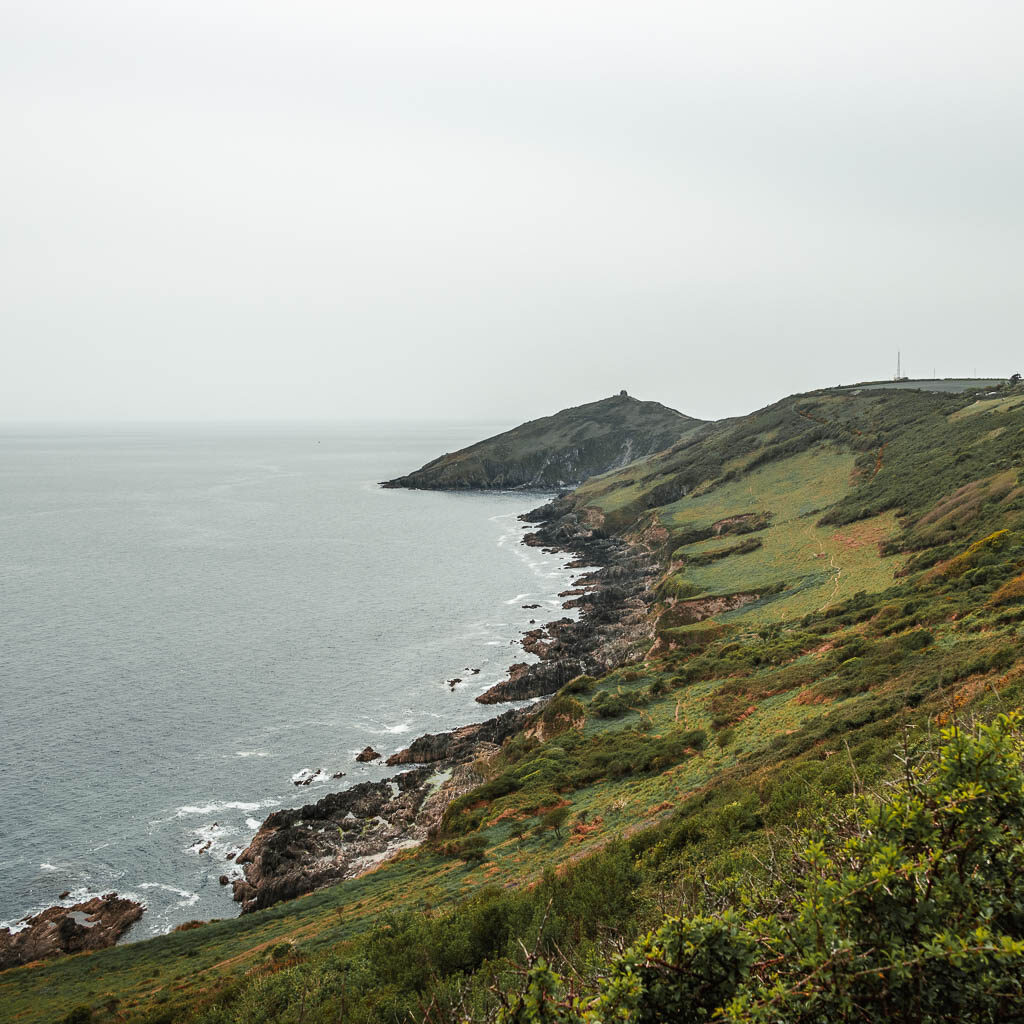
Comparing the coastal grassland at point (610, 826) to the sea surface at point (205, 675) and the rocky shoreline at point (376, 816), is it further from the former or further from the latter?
the sea surface at point (205, 675)

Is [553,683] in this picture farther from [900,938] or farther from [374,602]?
[900,938]

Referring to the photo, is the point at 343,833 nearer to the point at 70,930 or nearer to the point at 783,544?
the point at 70,930

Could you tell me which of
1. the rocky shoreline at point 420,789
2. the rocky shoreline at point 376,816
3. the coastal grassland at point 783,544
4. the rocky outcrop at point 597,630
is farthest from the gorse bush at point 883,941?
the rocky outcrop at point 597,630

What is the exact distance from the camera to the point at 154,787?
40.4m

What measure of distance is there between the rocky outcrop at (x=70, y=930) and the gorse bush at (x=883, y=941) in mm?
32125

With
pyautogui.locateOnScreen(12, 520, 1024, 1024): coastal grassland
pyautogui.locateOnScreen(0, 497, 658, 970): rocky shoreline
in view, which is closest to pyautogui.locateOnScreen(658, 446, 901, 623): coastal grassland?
pyautogui.locateOnScreen(12, 520, 1024, 1024): coastal grassland

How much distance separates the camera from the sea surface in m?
35.8

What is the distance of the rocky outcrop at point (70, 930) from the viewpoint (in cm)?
2869

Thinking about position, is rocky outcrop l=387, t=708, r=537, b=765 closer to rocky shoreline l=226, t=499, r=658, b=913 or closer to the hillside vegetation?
rocky shoreline l=226, t=499, r=658, b=913

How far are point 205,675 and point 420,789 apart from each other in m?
26.7

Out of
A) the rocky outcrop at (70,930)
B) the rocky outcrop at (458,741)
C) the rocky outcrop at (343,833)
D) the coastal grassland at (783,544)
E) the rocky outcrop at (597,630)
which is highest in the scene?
the coastal grassland at (783,544)

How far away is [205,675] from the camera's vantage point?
187ft

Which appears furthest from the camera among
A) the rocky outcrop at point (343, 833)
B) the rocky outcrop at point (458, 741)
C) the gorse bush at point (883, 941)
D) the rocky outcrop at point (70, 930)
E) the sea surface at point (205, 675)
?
the rocky outcrop at point (458, 741)

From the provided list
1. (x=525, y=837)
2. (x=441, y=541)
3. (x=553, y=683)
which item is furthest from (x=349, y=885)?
(x=441, y=541)
